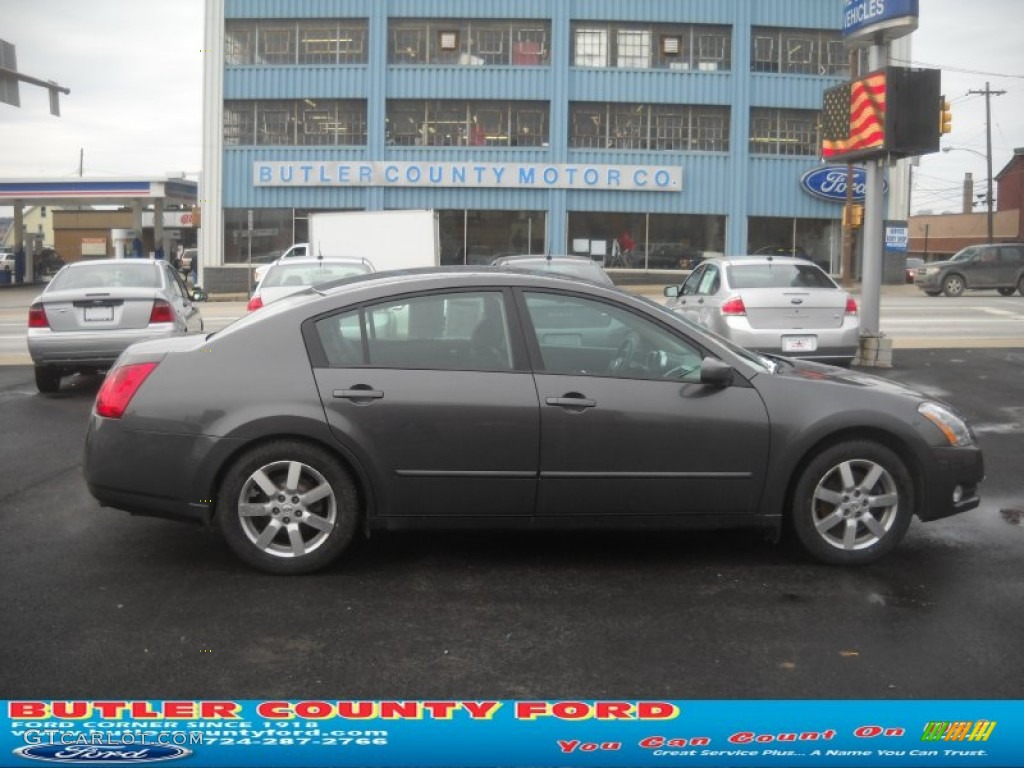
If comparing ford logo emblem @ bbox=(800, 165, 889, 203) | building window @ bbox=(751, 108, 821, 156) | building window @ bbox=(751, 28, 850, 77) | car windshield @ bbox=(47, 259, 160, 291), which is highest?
building window @ bbox=(751, 28, 850, 77)

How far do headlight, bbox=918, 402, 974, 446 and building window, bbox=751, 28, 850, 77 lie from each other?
35314 millimetres

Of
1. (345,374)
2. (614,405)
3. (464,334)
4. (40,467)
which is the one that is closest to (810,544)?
(614,405)

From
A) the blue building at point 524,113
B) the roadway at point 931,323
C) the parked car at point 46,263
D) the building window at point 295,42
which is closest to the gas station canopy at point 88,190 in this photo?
the parked car at point 46,263

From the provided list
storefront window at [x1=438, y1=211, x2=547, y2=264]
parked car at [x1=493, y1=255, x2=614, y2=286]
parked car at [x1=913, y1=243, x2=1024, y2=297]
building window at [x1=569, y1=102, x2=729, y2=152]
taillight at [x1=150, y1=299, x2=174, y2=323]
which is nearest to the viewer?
taillight at [x1=150, y1=299, x2=174, y2=323]

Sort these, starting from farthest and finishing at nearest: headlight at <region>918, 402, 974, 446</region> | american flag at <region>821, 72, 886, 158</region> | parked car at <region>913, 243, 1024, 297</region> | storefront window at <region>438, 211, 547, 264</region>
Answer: storefront window at <region>438, 211, 547, 264</region> < parked car at <region>913, 243, 1024, 297</region> < american flag at <region>821, 72, 886, 158</region> < headlight at <region>918, 402, 974, 446</region>

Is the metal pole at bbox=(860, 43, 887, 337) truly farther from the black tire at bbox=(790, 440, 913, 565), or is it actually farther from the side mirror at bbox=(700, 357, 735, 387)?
the side mirror at bbox=(700, 357, 735, 387)

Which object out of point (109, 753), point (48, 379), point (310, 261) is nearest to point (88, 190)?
point (310, 261)

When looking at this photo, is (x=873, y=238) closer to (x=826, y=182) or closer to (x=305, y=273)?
(x=305, y=273)

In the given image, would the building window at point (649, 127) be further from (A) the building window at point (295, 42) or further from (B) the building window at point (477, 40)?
(A) the building window at point (295, 42)

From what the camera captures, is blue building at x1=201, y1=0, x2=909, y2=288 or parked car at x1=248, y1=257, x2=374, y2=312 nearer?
parked car at x1=248, y1=257, x2=374, y2=312

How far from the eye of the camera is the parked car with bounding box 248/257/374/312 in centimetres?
1426

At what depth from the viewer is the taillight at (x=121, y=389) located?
18.1 ft

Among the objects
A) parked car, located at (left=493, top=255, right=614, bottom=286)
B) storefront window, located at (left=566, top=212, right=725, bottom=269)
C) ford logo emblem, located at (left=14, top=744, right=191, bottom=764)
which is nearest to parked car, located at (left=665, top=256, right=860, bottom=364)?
parked car, located at (left=493, top=255, right=614, bottom=286)

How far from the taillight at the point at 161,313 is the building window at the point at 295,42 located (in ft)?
92.7
